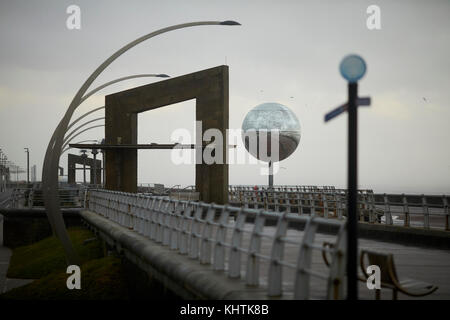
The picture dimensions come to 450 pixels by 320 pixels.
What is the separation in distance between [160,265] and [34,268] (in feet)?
57.6

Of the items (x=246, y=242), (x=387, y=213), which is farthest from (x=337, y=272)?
(x=387, y=213)

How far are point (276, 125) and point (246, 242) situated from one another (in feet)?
181

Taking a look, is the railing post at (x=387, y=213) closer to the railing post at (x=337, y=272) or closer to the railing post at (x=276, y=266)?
the railing post at (x=276, y=266)

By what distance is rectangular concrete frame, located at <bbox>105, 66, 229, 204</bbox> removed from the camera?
33.6m

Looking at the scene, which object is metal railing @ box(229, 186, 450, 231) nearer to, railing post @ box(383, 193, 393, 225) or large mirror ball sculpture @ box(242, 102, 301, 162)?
railing post @ box(383, 193, 393, 225)

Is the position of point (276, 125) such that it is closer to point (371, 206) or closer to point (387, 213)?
point (371, 206)

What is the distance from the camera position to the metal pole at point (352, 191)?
7199mm

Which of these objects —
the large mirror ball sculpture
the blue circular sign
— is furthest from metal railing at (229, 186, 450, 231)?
the large mirror ball sculpture

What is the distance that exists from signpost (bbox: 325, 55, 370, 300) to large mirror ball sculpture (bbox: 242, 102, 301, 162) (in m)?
67.1
